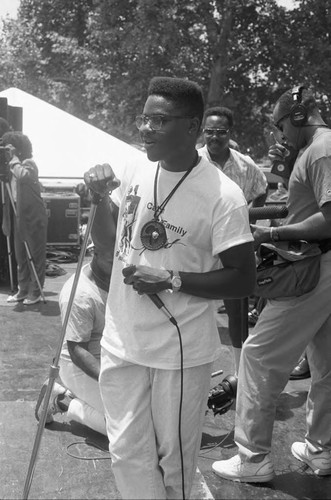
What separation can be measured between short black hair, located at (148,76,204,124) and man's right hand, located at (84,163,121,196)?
1.18 ft

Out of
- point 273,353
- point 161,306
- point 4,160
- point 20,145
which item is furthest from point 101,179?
point 20,145

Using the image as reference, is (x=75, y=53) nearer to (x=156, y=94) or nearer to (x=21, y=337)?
(x=21, y=337)

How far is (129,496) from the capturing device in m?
2.83

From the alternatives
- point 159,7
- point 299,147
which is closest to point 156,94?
point 299,147

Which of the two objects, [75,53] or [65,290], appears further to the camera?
[75,53]

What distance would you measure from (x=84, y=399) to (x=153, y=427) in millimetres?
1617

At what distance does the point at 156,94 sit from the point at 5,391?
9.53 ft

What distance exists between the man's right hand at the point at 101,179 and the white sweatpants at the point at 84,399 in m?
1.71

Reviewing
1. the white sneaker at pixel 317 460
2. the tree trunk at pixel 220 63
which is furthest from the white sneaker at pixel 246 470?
the tree trunk at pixel 220 63

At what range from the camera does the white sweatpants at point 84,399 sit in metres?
4.32

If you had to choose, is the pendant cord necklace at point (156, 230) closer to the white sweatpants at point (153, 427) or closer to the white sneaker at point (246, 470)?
the white sweatpants at point (153, 427)

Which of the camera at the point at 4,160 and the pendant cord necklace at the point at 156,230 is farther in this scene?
the camera at the point at 4,160

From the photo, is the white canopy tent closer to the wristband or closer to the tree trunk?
the wristband

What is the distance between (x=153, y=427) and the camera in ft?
9.42
